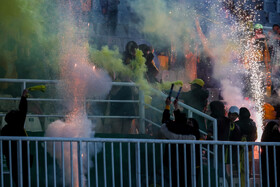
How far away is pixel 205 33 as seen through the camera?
1323 centimetres

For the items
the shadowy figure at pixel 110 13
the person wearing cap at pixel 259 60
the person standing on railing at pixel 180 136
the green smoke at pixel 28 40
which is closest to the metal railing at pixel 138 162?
the person standing on railing at pixel 180 136

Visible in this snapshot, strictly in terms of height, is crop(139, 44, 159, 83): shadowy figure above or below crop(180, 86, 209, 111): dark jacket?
above

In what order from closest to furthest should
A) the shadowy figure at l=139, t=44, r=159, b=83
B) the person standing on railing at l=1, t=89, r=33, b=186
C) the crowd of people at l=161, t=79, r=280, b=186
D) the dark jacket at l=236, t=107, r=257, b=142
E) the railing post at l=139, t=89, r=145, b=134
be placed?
the person standing on railing at l=1, t=89, r=33, b=186 → the crowd of people at l=161, t=79, r=280, b=186 → the railing post at l=139, t=89, r=145, b=134 → the dark jacket at l=236, t=107, r=257, b=142 → the shadowy figure at l=139, t=44, r=159, b=83

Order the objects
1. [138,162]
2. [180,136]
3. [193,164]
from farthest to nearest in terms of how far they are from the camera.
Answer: [180,136]
[193,164]
[138,162]

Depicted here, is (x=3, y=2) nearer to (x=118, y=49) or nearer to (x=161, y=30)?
(x=118, y=49)

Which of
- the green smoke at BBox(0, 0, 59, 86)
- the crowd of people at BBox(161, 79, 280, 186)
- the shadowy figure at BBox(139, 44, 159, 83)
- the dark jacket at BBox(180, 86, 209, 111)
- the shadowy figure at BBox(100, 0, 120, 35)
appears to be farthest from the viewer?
the shadowy figure at BBox(100, 0, 120, 35)

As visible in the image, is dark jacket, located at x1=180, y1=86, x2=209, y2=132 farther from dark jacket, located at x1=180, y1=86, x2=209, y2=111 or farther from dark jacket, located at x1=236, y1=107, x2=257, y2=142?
dark jacket, located at x1=236, y1=107, x2=257, y2=142

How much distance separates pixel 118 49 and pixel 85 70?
2.38 m

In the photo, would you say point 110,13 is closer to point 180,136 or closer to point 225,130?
point 225,130

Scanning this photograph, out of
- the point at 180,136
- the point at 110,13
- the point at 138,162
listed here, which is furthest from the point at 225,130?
the point at 110,13

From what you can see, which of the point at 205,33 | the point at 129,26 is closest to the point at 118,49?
the point at 129,26

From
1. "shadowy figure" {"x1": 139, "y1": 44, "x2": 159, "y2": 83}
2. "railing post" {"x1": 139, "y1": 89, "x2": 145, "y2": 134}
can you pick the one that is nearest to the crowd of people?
"shadowy figure" {"x1": 139, "y1": 44, "x2": 159, "y2": 83}

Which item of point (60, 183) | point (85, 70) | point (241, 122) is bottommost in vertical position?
point (60, 183)

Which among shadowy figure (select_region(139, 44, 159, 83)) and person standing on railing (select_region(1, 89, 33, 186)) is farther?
shadowy figure (select_region(139, 44, 159, 83))
